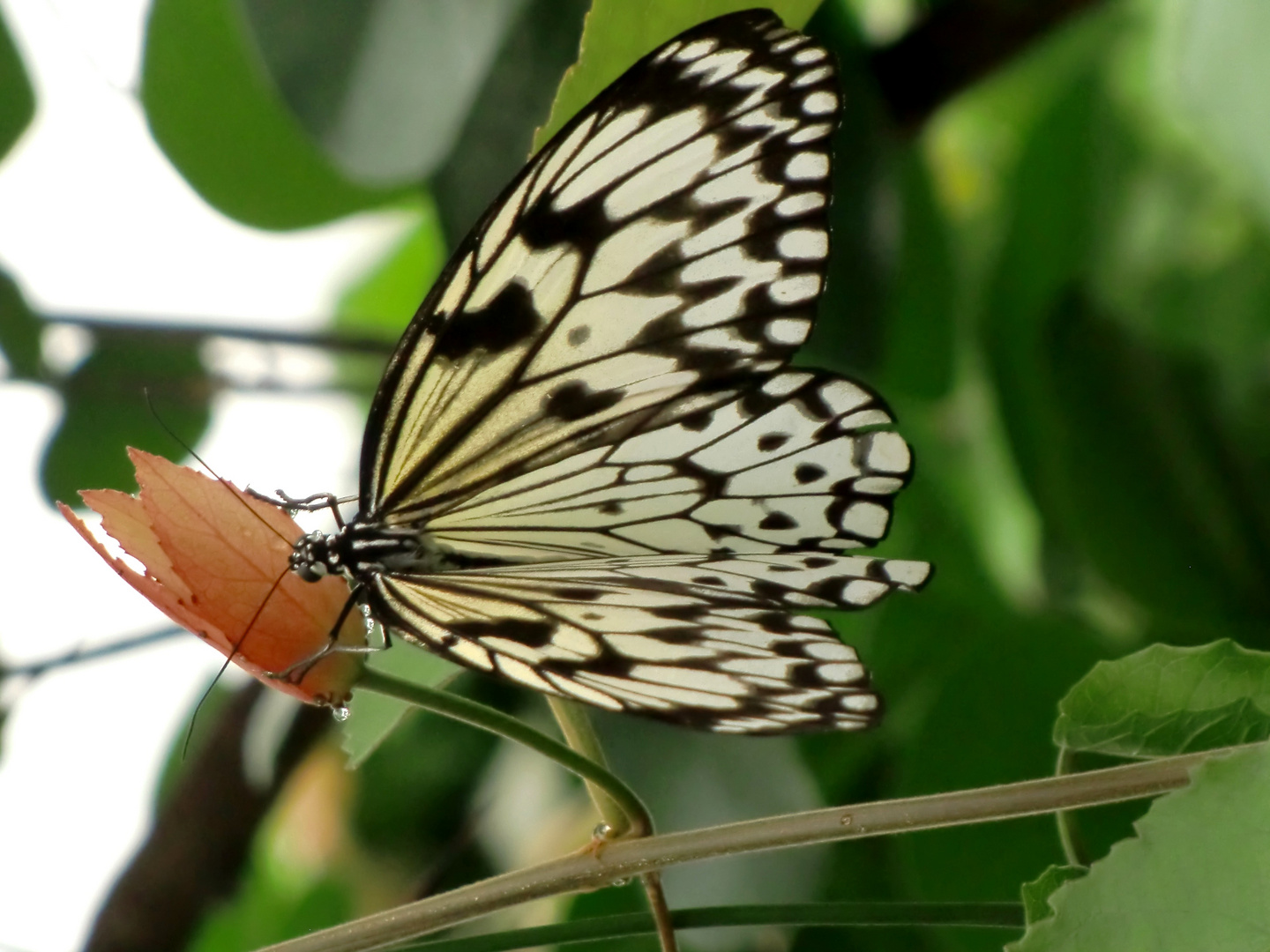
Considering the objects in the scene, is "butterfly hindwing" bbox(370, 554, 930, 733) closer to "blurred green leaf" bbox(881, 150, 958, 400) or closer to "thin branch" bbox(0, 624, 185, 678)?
"thin branch" bbox(0, 624, 185, 678)

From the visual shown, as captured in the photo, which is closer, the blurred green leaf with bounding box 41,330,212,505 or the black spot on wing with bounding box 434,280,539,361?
the black spot on wing with bounding box 434,280,539,361

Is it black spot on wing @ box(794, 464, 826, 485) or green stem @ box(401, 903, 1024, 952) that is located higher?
black spot on wing @ box(794, 464, 826, 485)

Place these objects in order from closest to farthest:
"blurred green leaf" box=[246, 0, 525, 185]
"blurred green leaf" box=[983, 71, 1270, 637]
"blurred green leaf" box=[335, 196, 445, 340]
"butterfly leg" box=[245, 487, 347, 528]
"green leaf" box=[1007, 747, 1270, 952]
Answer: "green leaf" box=[1007, 747, 1270, 952] < "butterfly leg" box=[245, 487, 347, 528] < "blurred green leaf" box=[246, 0, 525, 185] < "blurred green leaf" box=[983, 71, 1270, 637] < "blurred green leaf" box=[335, 196, 445, 340]

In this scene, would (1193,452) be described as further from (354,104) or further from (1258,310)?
(354,104)

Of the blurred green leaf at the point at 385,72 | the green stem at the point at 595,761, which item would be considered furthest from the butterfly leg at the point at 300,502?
the blurred green leaf at the point at 385,72

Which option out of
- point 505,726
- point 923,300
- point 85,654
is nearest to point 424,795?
point 85,654

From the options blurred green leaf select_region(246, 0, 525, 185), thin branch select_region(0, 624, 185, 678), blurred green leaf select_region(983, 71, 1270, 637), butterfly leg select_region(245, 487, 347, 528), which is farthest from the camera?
blurred green leaf select_region(983, 71, 1270, 637)

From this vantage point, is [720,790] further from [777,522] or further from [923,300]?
[923,300]

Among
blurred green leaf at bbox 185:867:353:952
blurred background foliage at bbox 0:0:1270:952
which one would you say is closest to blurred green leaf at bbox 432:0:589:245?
blurred background foliage at bbox 0:0:1270:952

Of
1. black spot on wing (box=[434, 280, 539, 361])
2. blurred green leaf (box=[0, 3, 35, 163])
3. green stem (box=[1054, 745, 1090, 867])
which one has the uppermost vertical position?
blurred green leaf (box=[0, 3, 35, 163])
